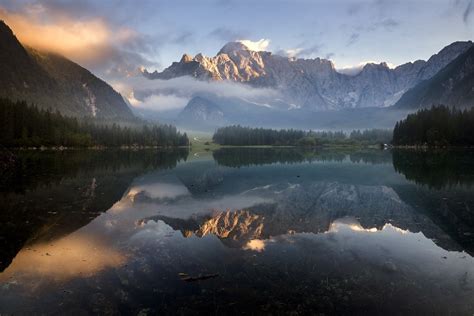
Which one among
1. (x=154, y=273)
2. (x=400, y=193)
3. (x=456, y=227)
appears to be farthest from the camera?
(x=400, y=193)

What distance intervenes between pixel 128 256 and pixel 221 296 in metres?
9.07

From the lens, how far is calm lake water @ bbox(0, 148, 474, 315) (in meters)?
17.9

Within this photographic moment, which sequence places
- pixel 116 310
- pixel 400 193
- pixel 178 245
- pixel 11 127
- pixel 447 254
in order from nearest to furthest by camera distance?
1. pixel 116 310
2. pixel 447 254
3. pixel 178 245
4. pixel 400 193
5. pixel 11 127

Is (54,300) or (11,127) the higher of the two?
(11,127)

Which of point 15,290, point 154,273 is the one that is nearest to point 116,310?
point 154,273

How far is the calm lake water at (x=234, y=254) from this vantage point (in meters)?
17.9

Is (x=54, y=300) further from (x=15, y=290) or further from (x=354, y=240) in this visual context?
(x=354, y=240)

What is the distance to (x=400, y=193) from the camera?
55219mm

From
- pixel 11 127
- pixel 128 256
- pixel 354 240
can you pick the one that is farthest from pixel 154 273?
pixel 11 127

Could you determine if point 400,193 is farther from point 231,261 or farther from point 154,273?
point 154,273

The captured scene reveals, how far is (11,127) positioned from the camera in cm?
17500

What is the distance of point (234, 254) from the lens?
1011 inches

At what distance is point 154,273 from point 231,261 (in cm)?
523

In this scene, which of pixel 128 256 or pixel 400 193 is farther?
pixel 400 193
